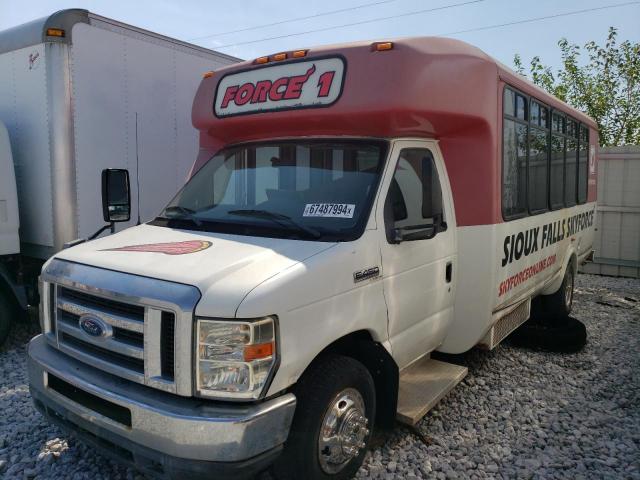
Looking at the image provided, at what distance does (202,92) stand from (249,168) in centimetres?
103

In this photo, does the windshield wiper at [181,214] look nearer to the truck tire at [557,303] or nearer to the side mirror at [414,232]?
the side mirror at [414,232]

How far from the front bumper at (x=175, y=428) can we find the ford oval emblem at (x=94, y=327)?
23cm

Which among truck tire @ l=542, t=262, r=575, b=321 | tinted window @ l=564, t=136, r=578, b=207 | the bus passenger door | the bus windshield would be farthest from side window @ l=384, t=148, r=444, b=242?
truck tire @ l=542, t=262, r=575, b=321

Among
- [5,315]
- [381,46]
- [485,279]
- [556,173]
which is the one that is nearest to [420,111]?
[381,46]

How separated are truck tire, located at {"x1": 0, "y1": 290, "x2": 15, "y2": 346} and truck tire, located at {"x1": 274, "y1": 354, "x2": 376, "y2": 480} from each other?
3.87 metres

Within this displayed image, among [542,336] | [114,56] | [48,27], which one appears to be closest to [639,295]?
[542,336]

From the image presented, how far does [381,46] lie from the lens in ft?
11.7

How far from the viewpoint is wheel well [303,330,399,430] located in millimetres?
3289

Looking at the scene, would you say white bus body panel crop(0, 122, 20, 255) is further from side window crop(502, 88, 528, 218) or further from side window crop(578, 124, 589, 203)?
side window crop(578, 124, 589, 203)

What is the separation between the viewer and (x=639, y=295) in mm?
8852

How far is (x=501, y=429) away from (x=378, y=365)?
1320 millimetres

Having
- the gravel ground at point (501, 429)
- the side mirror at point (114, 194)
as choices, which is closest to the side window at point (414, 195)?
the gravel ground at point (501, 429)

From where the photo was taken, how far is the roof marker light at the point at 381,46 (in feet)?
11.7

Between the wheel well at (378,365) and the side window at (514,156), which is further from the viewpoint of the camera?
the side window at (514,156)
